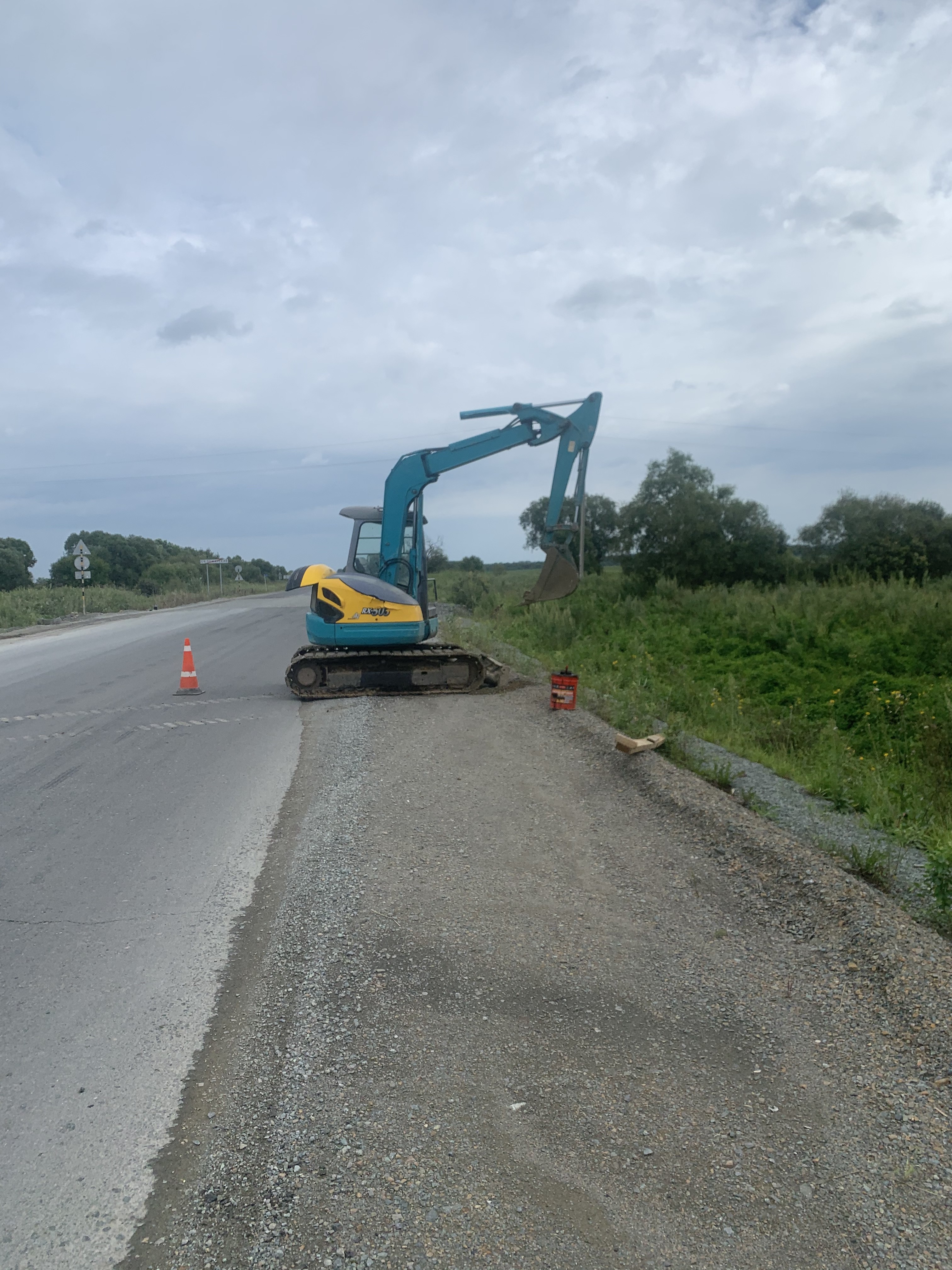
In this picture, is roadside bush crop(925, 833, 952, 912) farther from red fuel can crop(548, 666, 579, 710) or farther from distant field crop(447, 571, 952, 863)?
red fuel can crop(548, 666, 579, 710)

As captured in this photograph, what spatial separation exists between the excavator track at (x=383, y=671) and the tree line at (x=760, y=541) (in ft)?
51.9

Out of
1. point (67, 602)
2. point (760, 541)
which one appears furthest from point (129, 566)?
point (760, 541)

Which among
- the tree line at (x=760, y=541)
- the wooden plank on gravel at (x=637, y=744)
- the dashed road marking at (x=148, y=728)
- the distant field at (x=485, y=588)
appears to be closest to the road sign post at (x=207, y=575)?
the distant field at (x=485, y=588)

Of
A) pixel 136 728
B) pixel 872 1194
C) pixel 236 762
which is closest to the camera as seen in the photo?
pixel 872 1194

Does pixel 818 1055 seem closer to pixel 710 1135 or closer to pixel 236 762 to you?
pixel 710 1135

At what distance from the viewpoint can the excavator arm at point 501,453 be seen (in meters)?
11.7

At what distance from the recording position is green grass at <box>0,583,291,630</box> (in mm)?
29703

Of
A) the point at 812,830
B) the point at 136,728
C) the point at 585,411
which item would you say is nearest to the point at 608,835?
the point at 812,830

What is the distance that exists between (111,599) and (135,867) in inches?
1597

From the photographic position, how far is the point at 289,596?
5922 cm

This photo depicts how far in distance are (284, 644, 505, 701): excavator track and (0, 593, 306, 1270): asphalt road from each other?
71 centimetres

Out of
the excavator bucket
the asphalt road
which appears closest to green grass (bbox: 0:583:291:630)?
the asphalt road

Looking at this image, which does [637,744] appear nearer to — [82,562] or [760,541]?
[760,541]

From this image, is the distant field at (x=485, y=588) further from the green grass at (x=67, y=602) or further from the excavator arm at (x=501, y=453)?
the green grass at (x=67, y=602)
